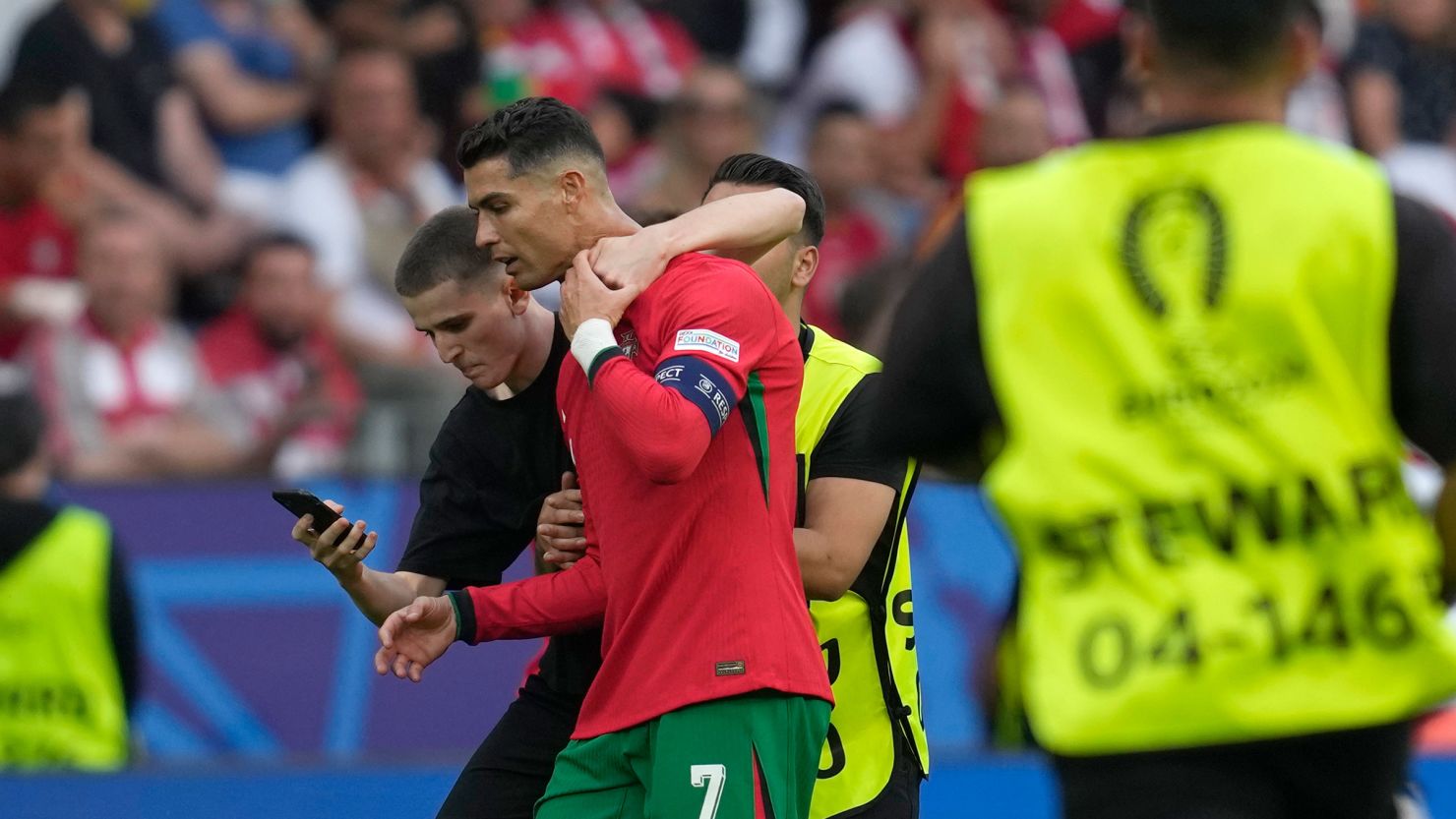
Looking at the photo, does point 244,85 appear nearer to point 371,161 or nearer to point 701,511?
point 371,161

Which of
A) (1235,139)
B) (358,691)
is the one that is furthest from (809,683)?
(358,691)

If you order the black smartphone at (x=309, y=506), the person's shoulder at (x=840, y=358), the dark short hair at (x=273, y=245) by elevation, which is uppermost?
the dark short hair at (x=273, y=245)

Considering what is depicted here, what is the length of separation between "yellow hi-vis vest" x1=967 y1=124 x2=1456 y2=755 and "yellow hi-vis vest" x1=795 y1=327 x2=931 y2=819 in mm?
1802

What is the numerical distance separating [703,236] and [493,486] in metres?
0.94

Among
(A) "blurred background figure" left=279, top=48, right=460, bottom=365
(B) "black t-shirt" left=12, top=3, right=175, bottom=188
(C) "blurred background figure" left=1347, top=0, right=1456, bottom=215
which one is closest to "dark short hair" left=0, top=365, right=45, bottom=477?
(A) "blurred background figure" left=279, top=48, right=460, bottom=365

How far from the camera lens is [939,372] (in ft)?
9.79

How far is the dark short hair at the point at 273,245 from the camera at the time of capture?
9578 millimetres

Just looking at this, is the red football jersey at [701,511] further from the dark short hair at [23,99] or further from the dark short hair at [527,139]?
the dark short hair at [23,99]

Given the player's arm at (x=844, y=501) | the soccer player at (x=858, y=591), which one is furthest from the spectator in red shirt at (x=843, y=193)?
the player's arm at (x=844, y=501)

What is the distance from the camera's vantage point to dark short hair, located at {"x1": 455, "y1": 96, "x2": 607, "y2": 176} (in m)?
4.24

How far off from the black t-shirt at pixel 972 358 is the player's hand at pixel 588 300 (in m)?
1.01

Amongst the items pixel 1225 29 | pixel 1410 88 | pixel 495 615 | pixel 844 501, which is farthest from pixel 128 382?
pixel 1410 88

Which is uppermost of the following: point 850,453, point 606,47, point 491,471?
point 606,47

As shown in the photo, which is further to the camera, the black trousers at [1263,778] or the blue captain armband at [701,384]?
the blue captain armband at [701,384]
